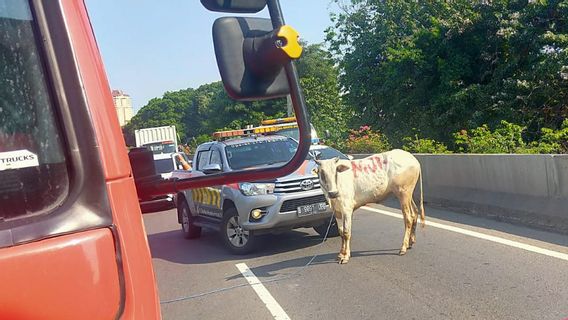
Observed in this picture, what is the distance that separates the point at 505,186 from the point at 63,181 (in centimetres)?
909

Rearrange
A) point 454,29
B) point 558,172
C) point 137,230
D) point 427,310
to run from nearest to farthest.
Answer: point 137,230 → point 427,310 → point 558,172 → point 454,29

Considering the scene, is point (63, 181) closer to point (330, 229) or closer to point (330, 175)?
point (330, 175)

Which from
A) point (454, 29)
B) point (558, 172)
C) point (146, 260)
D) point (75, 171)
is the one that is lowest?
point (558, 172)

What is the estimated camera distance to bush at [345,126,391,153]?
1915 cm

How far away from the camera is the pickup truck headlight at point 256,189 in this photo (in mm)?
8570

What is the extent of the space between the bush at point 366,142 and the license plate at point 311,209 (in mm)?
10642

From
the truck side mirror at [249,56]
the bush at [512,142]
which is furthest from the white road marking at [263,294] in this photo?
the bush at [512,142]

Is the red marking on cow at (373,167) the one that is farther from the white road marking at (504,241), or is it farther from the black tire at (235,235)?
the black tire at (235,235)

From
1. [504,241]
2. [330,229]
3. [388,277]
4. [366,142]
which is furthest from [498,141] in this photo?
[388,277]

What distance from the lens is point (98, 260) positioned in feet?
4.65

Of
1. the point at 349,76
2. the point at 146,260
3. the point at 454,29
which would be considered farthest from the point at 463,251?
the point at 349,76

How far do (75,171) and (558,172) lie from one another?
8169 mm

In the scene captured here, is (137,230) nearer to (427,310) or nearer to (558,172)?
(427,310)

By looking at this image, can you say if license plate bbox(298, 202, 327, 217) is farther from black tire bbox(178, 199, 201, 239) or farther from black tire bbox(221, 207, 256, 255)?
black tire bbox(178, 199, 201, 239)
